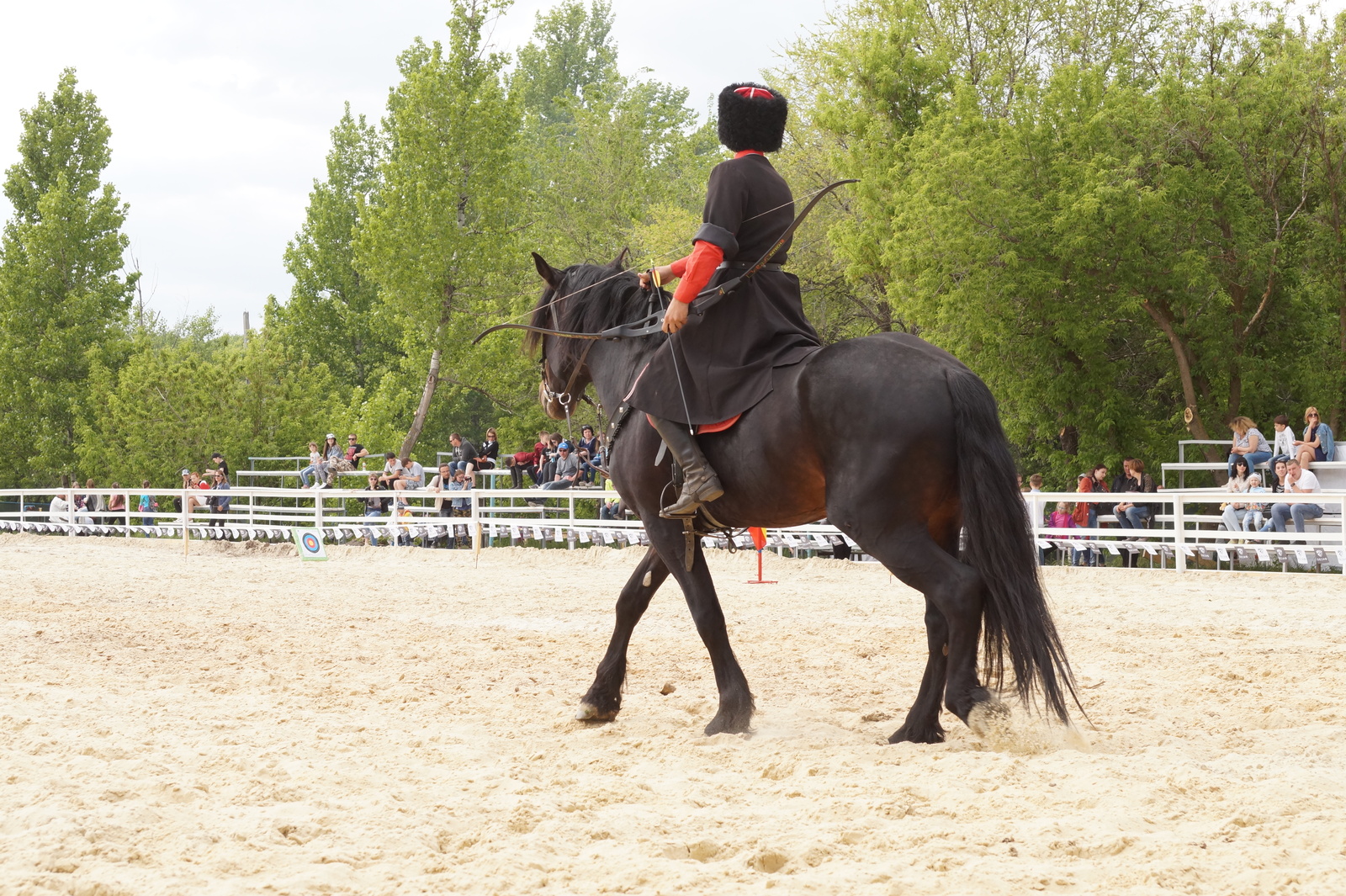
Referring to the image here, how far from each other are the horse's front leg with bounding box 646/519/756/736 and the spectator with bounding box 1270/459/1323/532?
10.00 m

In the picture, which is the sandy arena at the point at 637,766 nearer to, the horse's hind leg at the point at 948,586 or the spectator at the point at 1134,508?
the horse's hind leg at the point at 948,586

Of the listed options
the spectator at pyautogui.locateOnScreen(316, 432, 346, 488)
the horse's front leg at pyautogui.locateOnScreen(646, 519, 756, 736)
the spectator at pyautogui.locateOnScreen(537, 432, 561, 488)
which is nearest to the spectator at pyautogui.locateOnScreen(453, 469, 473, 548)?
the spectator at pyautogui.locateOnScreen(537, 432, 561, 488)

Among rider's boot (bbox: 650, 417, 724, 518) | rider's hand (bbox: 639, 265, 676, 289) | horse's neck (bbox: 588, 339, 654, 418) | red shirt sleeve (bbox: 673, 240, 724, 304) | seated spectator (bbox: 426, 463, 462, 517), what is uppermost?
rider's hand (bbox: 639, 265, 676, 289)

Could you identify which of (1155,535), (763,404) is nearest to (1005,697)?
(763,404)

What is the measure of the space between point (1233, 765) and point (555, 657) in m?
4.49

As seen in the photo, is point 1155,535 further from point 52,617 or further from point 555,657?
→ point 52,617

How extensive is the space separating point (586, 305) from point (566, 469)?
12.3 m

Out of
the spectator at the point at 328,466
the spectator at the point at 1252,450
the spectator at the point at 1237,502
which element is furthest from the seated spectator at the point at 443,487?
the spectator at the point at 1252,450

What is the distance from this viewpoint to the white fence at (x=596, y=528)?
12.9 meters

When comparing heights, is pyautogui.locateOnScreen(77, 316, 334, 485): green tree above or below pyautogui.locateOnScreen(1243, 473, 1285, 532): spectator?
above

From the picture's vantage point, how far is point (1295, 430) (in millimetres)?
20859

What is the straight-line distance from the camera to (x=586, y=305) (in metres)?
6.31

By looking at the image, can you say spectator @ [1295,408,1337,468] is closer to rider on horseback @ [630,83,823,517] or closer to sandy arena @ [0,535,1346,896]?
sandy arena @ [0,535,1346,896]

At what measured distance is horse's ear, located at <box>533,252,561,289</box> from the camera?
20.4 ft
